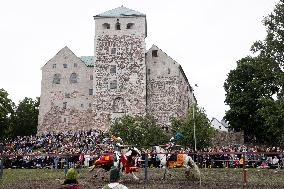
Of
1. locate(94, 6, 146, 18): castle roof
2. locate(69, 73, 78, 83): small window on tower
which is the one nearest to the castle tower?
locate(94, 6, 146, 18): castle roof

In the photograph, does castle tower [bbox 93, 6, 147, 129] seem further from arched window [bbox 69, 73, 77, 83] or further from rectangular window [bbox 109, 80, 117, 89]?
arched window [bbox 69, 73, 77, 83]

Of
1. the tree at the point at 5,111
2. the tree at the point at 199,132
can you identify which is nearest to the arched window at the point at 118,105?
the tree at the point at 199,132

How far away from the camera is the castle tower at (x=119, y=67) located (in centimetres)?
6391

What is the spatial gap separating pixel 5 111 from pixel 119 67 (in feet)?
67.8

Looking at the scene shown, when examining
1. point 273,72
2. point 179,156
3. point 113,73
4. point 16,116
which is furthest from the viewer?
point 16,116

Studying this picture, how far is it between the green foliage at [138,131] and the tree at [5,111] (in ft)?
72.2

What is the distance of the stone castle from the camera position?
211 feet

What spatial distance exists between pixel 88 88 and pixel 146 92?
958cm

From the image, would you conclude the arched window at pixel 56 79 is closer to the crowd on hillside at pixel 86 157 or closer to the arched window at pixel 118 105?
the arched window at pixel 118 105

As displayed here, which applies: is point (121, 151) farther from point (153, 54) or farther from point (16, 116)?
point (16, 116)

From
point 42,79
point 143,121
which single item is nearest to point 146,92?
point 143,121

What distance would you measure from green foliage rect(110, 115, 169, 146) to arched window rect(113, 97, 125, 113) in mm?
6265

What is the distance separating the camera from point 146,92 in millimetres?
66062

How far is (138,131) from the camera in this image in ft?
182
